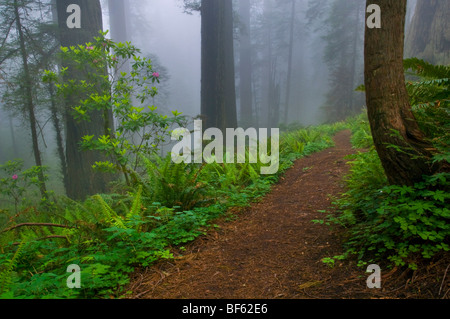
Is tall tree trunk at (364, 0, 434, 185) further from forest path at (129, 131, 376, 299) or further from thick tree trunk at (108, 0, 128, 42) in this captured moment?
thick tree trunk at (108, 0, 128, 42)

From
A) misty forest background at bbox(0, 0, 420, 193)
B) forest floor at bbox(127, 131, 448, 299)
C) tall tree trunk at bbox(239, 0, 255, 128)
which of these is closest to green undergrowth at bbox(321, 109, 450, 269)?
forest floor at bbox(127, 131, 448, 299)

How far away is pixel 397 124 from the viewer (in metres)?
2.33

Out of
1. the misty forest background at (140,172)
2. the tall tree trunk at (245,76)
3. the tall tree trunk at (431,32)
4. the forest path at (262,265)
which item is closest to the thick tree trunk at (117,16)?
the tall tree trunk at (245,76)

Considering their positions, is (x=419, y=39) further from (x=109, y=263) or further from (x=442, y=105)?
(x=109, y=263)

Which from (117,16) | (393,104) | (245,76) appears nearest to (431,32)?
(393,104)

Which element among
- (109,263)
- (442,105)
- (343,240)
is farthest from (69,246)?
(442,105)

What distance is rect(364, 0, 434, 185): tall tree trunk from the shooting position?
7.39ft

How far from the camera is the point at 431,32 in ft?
43.1

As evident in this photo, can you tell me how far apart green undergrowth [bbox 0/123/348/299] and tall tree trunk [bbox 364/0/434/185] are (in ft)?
7.13

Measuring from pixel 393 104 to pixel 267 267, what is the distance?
6.46 ft

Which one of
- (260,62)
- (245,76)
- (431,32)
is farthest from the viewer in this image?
(260,62)

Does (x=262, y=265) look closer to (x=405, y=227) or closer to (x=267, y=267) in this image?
(x=267, y=267)

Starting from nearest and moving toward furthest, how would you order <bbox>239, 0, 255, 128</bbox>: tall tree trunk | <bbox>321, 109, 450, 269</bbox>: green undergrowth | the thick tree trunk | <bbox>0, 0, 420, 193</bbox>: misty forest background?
Result: <bbox>321, 109, 450, 269</bbox>: green undergrowth → <bbox>0, 0, 420, 193</bbox>: misty forest background → <bbox>239, 0, 255, 128</bbox>: tall tree trunk → the thick tree trunk
